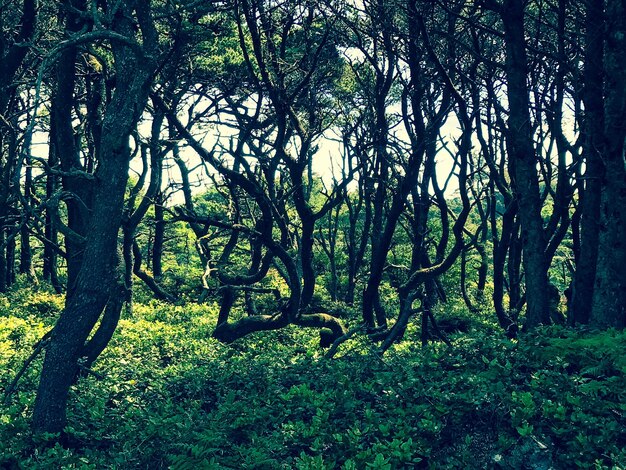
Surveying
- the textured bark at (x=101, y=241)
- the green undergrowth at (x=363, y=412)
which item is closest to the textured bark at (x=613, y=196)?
the green undergrowth at (x=363, y=412)

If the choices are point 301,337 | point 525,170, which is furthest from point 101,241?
point 301,337

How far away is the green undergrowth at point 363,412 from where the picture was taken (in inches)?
202

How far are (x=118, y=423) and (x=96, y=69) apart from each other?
20.4 ft

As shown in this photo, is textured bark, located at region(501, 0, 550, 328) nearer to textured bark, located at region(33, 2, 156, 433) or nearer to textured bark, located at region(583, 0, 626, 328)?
textured bark, located at region(583, 0, 626, 328)

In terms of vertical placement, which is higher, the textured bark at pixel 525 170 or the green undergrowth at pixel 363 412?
the textured bark at pixel 525 170

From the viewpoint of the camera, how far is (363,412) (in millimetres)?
6195

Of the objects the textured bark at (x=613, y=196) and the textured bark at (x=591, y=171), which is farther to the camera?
the textured bark at (x=591, y=171)

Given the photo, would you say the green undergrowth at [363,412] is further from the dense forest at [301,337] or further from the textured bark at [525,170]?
the textured bark at [525,170]

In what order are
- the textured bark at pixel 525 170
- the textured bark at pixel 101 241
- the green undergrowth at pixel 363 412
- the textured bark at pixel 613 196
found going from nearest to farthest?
1. the green undergrowth at pixel 363 412
2. the textured bark at pixel 101 241
3. the textured bark at pixel 613 196
4. the textured bark at pixel 525 170

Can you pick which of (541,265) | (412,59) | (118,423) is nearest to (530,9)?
(412,59)

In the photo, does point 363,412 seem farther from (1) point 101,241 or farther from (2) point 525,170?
(2) point 525,170

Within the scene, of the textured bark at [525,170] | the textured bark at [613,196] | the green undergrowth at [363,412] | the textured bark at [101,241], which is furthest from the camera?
the textured bark at [525,170]

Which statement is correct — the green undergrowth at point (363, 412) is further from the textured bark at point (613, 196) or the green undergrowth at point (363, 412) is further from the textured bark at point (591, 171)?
the textured bark at point (591, 171)

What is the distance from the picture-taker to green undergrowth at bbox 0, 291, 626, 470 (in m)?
5.12
